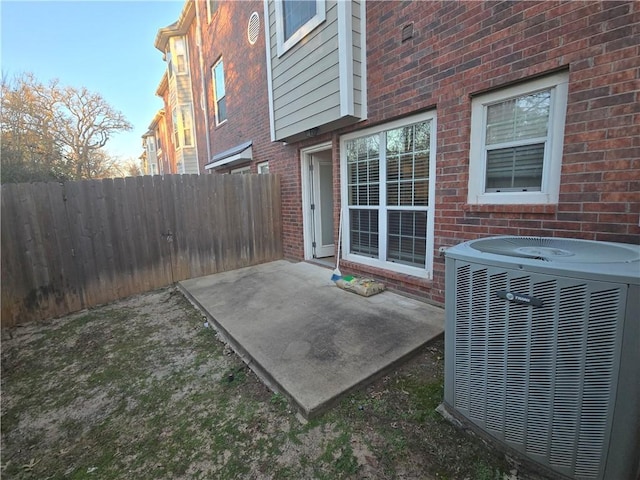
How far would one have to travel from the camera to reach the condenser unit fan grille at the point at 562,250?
1.46 meters

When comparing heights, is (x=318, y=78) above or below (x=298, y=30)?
below

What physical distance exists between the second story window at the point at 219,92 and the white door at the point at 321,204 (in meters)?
4.72

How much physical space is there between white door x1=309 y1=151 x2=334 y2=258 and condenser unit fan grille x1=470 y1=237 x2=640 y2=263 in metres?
3.91

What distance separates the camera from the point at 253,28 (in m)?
6.38

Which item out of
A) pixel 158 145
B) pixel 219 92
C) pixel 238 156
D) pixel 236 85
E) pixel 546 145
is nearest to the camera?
pixel 546 145

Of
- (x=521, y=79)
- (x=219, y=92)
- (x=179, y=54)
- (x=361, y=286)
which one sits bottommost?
(x=361, y=286)

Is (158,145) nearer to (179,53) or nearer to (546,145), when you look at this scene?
(179,53)

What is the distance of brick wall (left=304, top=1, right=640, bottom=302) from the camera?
80.3 inches

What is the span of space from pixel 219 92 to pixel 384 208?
7661mm

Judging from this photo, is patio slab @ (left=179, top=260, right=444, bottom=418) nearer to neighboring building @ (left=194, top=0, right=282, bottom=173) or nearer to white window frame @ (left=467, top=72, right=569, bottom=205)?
white window frame @ (left=467, top=72, right=569, bottom=205)

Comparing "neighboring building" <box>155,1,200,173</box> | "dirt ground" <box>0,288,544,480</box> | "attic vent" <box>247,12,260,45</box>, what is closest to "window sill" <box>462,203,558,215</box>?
"dirt ground" <box>0,288,544,480</box>

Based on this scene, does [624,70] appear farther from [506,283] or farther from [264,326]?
[264,326]

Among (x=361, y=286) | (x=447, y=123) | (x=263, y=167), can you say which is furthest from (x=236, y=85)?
(x=361, y=286)

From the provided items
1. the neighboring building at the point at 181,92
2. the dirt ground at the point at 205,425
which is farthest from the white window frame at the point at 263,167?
the neighboring building at the point at 181,92
